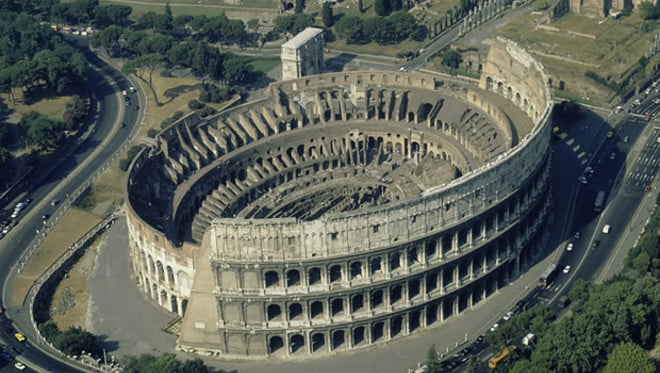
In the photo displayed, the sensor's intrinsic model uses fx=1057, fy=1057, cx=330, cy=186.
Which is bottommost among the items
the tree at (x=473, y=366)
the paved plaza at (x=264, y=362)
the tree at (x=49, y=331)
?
the paved plaza at (x=264, y=362)

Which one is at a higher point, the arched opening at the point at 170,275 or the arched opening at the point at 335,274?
the arched opening at the point at 335,274

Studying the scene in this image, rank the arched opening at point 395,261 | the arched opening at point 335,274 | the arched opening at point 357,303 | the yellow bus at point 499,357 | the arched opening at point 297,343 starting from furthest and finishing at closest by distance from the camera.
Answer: the arched opening at point 297,343, the arched opening at point 357,303, the arched opening at point 395,261, the arched opening at point 335,274, the yellow bus at point 499,357

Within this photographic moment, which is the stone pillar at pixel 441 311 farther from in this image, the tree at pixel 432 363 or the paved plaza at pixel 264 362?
the tree at pixel 432 363

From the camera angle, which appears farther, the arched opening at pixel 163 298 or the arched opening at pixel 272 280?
the arched opening at pixel 163 298

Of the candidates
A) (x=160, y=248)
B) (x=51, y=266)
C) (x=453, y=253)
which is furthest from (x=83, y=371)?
(x=453, y=253)

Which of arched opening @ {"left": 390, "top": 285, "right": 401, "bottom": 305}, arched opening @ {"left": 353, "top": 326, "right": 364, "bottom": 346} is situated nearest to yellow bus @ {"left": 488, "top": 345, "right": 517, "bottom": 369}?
arched opening @ {"left": 390, "top": 285, "right": 401, "bottom": 305}

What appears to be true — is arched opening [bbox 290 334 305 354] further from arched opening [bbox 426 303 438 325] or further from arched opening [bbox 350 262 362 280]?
arched opening [bbox 426 303 438 325]

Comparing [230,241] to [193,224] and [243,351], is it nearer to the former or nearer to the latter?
[243,351]

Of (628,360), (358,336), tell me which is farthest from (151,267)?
(628,360)

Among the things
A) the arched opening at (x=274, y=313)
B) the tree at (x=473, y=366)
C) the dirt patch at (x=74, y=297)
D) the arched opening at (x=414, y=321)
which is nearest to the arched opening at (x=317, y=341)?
the arched opening at (x=274, y=313)
